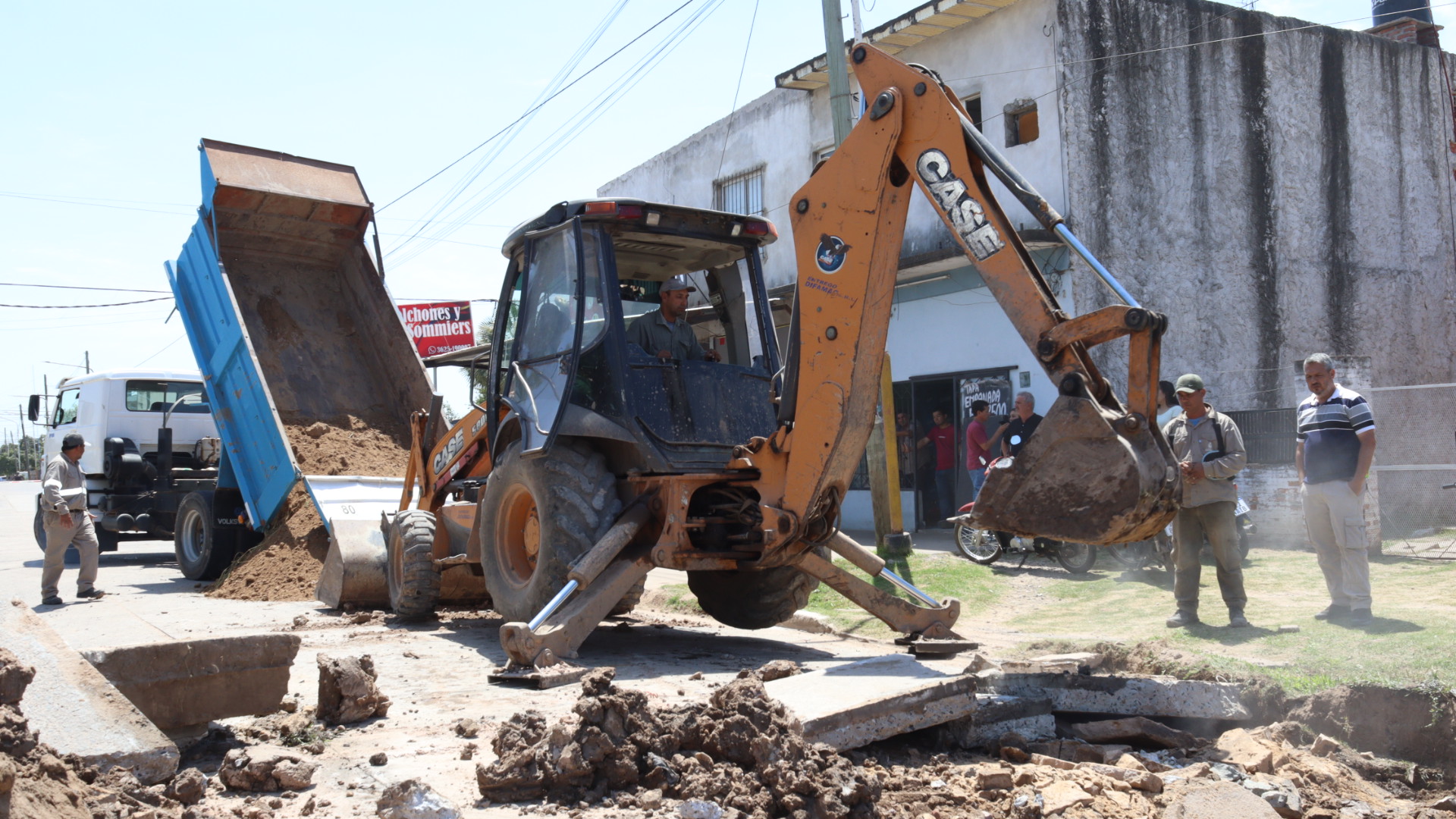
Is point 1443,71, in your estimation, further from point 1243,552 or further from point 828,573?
point 828,573

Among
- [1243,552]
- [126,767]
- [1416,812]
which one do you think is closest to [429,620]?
[126,767]

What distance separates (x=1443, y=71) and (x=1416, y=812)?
700 inches

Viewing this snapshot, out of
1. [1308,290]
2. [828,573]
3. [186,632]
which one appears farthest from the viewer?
[1308,290]

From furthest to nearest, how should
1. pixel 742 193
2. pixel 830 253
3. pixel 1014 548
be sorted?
pixel 742 193 < pixel 1014 548 < pixel 830 253

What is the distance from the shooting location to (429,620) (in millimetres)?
8352

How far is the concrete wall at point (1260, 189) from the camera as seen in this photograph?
14.3 m

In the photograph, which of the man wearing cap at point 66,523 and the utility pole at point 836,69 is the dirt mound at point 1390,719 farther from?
the man wearing cap at point 66,523

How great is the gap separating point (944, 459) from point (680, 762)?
450 inches

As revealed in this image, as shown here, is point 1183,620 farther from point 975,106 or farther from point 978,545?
point 975,106

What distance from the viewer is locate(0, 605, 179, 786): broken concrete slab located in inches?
138

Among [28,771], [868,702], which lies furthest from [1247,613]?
[28,771]

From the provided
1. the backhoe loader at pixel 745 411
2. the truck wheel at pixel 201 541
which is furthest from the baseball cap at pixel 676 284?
the truck wheel at pixel 201 541

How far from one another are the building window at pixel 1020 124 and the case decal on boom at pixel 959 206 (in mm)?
10405

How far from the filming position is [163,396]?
47.6ft
